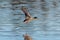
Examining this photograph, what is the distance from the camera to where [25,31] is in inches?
346

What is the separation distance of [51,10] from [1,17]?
1432 mm

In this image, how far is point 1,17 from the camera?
1038cm

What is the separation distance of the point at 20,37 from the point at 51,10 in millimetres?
2895

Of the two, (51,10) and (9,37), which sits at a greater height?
(51,10)

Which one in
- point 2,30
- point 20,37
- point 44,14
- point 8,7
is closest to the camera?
point 20,37

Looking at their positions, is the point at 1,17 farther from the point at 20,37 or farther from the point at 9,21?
the point at 20,37

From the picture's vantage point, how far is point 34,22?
378 inches

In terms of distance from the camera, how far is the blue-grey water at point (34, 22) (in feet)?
28.1

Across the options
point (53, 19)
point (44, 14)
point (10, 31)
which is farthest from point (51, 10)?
point (10, 31)

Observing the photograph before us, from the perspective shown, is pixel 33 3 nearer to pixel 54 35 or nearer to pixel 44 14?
pixel 44 14

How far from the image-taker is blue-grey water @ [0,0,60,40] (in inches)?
337

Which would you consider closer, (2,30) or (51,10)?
(2,30)

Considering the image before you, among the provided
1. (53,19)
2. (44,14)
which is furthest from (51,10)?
(53,19)

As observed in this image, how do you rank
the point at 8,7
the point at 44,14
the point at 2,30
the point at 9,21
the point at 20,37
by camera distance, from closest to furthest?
the point at 20,37 < the point at 2,30 < the point at 9,21 < the point at 44,14 < the point at 8,7
